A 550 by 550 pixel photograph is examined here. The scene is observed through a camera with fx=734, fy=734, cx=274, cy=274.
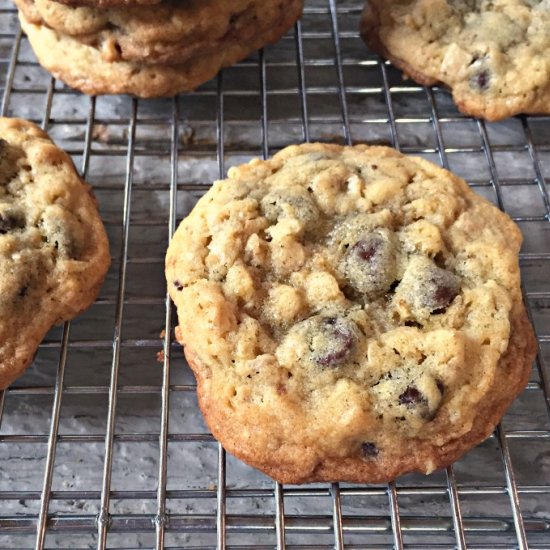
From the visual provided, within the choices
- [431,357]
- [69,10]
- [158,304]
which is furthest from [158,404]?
[69,10]

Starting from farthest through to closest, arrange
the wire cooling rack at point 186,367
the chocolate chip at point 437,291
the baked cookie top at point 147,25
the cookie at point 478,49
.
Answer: the cookie at point 478,49
the baked cookie top at point 147,25
the wire cooling rack at point 186,367
the chocolate chip at point 437,291

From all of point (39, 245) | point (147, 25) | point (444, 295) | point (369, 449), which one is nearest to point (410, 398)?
point (369, 449)

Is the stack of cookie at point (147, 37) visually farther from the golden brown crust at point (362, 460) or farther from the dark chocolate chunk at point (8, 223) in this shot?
the golden brown crust at point (362, 460)

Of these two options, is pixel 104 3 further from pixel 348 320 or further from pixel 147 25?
pixel 348 320

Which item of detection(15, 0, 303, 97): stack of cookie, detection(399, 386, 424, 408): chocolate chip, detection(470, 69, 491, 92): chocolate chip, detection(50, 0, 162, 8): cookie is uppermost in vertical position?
detection(50, 0, 162, 8): cookie

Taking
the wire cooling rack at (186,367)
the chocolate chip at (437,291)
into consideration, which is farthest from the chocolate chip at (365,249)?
the wire cooling rack at (186,367)

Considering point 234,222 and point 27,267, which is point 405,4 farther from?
point 27,267

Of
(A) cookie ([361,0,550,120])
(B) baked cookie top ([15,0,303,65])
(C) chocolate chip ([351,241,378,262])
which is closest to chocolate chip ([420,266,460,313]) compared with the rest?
(C) chocolate chip ([351,241,378,262])

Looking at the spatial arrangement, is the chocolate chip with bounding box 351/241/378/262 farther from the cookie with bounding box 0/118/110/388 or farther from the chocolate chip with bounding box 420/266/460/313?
the cookie with bounding box 0/118/110/388
